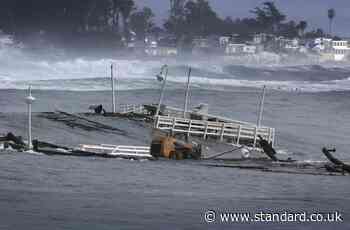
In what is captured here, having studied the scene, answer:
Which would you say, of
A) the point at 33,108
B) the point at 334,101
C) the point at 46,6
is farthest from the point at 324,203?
the point at 46,6

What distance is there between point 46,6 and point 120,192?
122 m

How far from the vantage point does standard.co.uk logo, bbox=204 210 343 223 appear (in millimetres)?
22516

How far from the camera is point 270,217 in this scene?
23000mm

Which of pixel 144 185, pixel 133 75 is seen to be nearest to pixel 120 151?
pixel 144 185

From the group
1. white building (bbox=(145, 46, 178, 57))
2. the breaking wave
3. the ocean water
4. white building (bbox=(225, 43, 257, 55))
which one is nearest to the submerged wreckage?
the ocean water

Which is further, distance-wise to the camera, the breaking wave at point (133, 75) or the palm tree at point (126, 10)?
the palm tree at point (126, 10)

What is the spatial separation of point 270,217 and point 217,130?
22421mm

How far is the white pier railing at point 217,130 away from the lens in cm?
4478

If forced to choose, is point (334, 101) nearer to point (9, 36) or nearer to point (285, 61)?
point (9, 36)

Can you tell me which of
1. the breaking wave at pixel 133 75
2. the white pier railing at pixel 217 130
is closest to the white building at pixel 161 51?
the breaking wave at pixel 133 75

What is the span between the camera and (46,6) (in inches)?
5782

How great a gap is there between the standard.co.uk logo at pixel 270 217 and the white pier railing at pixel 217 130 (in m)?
21.0

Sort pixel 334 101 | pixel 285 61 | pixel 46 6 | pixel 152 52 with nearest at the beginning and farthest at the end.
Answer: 1. pixel 334 101
2. pixel 46 6
3. pixel 152 52
4. pixel 285 61

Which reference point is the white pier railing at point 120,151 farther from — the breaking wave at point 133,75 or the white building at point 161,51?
the white building at point 161,51
